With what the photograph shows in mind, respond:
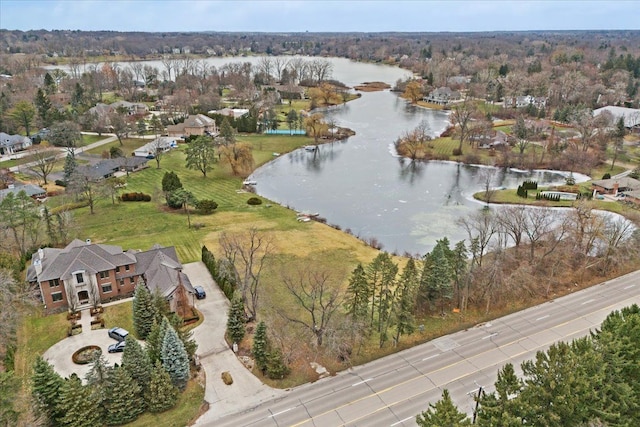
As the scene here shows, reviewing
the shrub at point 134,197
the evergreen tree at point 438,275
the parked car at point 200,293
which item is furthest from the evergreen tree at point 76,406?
the shrub at point 134,197

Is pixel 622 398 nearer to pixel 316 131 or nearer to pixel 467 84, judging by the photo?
pixel 316 131

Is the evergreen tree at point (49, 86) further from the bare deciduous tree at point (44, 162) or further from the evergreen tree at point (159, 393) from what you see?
the evergreen tree at point (159, 393)

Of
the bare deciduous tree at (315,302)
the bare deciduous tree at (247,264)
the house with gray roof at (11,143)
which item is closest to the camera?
the bare deciduous tree at (315,302)

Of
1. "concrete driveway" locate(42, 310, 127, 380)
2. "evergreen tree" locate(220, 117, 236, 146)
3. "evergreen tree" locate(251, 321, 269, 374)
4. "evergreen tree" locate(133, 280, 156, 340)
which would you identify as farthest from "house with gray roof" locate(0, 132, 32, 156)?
"evergreen tree" locate(251, 321, 269, 374)

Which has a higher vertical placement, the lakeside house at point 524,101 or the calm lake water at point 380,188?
the lakeside house at point 524,101

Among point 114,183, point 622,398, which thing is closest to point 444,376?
point 622,398

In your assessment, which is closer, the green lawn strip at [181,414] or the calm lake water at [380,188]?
the green lawn strip at [181,414]
